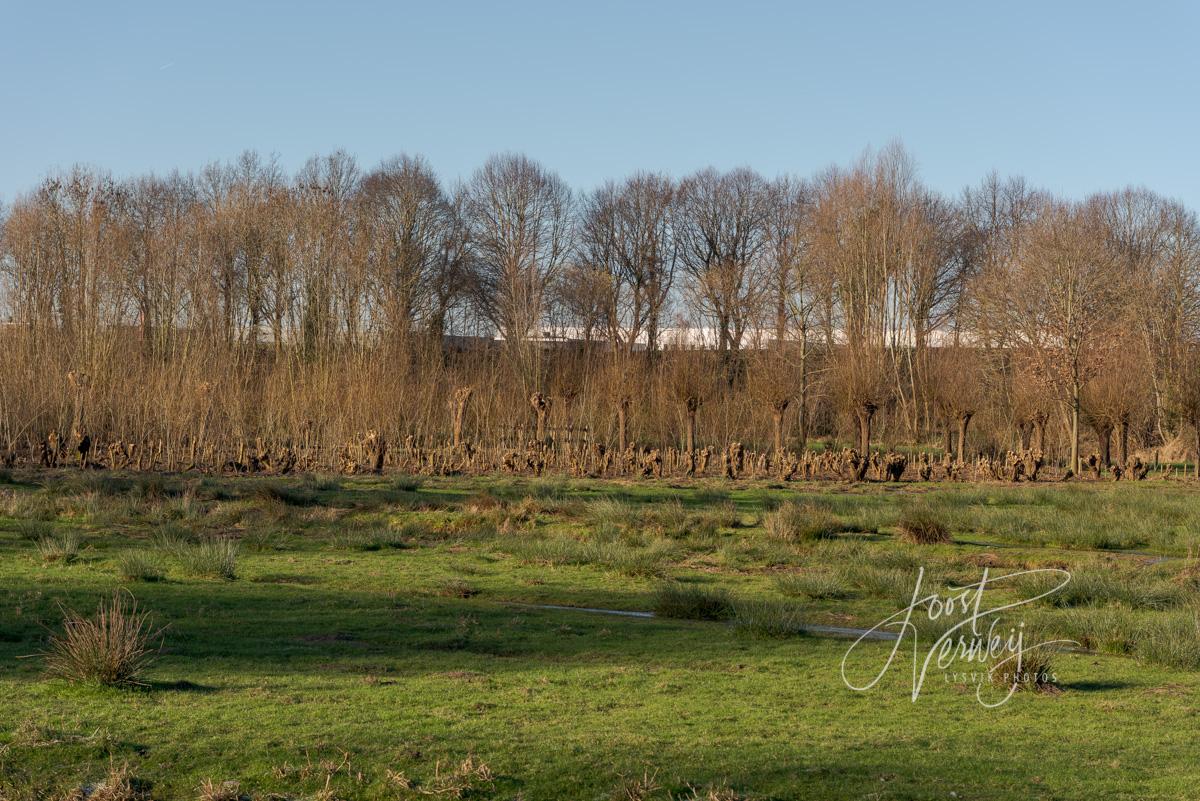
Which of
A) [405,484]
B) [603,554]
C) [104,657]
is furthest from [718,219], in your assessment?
[104,657]

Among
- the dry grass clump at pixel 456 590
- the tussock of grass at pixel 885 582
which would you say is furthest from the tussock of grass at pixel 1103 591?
the dry grass clump at pixel 456 590

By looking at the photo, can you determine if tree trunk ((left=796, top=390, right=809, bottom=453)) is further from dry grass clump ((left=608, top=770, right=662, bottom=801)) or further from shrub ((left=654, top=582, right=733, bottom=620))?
dry grass clump ((left=608, top=770, right=662, bottom=801))

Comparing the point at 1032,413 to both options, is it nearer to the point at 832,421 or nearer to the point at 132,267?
the point at 832,421

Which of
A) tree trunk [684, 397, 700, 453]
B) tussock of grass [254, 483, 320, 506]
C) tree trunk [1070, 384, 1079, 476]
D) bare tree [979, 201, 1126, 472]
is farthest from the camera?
bare tree [979, 201, 1126, 472]

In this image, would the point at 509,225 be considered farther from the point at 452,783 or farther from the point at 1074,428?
the point at 452,783

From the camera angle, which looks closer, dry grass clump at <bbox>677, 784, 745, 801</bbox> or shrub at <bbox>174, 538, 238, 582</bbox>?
dry grass clump at <bbox>677, 784, 745, 801</bbox>

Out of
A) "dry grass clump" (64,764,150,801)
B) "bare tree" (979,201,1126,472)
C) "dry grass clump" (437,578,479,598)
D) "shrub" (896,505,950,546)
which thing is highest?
"bare tree" (979,201,1126,472)

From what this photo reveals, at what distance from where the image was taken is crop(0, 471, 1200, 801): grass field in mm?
6918

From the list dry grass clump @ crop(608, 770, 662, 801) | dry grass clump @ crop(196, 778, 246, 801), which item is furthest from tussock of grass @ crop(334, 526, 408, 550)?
dry grass clump @ crop(608, 770, 662, 801)

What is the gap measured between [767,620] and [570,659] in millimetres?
2480

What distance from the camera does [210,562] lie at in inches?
575

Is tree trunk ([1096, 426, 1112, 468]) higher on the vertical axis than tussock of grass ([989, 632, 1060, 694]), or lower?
higher

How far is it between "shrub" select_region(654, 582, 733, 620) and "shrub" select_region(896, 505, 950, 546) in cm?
727

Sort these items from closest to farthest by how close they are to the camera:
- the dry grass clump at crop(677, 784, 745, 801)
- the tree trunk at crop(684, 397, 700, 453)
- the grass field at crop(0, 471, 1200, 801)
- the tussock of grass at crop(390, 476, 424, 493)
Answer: the dry grass clump at crop(677, 784, 745, 801) → the grass field at crop(0, 471, 1200, 801) → the tussock of grass at crop(390, 476, 424, 493) → the tree trunk at crop(684, 397, 700, 453)
